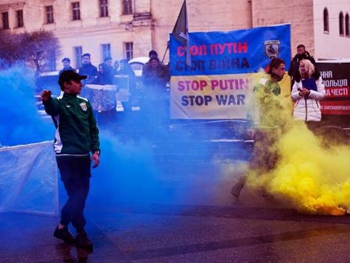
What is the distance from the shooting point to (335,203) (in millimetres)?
6941

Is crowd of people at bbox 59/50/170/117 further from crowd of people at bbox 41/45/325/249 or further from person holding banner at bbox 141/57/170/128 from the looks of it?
crowd of people at bbox 41/45/325/249

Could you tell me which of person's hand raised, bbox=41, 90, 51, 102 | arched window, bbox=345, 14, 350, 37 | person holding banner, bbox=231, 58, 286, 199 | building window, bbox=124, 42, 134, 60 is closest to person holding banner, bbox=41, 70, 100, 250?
person's hand raised, bbox=41, 90, 51, 102

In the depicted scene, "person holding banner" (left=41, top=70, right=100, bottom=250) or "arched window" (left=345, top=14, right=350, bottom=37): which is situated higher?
"arched window" (left=345, top=14, right=350, bottom=37)

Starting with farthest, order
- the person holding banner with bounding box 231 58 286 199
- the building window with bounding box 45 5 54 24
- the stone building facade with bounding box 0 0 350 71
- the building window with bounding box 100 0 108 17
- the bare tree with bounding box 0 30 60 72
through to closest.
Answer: the building window with bounding box 100 0 108 17 < the building window with bounding box 45 5 54 24 < the stone building facade with bounding box 0 0 350 71 < the bare tree with bounding box 0 30 60 72 < the person holding banner with bounding box 231 58 286 199

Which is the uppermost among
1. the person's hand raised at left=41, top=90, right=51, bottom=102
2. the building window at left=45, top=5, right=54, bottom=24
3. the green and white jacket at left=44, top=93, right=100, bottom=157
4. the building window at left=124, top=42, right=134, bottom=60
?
the building window at left=45, top=5, right=54, bottom=24

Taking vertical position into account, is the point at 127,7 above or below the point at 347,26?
above

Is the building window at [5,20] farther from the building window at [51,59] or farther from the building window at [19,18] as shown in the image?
the building window at [51,59]

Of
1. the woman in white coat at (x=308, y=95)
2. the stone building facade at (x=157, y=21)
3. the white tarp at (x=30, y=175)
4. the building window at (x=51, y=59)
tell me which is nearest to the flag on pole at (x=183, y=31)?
the woman in white coat at (x=308, y=95)

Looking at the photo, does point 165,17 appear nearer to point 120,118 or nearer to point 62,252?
point 120,118

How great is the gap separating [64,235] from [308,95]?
3.53 m

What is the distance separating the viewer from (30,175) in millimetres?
7109

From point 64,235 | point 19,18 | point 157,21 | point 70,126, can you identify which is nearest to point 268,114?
point 70,126

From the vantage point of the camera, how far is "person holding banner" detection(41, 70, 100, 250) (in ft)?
19.4

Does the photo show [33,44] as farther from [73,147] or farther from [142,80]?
[73,147]
